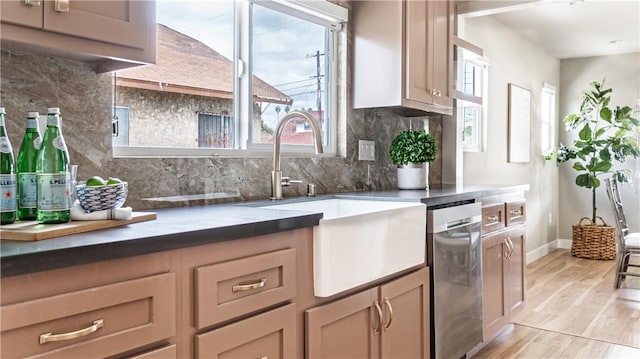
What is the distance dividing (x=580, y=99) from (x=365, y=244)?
5695 mm

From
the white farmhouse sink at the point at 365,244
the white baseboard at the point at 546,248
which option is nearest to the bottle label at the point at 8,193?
the white farmhouse sink at the point at 365,244

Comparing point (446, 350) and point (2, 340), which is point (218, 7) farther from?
point (446, 350)

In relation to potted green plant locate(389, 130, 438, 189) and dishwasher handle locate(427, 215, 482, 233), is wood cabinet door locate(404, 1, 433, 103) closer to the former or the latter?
potted green plant locate(389, 130, 438, 189)

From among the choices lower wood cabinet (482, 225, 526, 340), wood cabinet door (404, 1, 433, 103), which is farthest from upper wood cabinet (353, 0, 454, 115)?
lower wood cabinet (482, 225, 526, 340)

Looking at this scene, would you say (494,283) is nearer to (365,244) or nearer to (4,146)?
Answer: (365,244)

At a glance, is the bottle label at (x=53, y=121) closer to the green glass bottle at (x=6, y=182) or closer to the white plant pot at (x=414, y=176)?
the green glass bottle at (x=6, y=182)

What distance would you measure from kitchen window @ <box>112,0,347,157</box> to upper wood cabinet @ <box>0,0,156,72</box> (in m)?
0.39

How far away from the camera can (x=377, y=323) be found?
1872mm

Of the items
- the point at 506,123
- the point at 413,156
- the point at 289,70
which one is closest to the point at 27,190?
the point at 289,70

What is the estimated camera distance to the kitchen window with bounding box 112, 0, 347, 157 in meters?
1.91

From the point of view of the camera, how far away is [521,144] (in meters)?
5.38

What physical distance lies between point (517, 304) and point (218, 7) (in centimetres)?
254

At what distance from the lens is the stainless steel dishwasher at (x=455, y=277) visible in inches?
89.2

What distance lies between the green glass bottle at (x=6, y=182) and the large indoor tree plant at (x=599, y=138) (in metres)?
5.87
